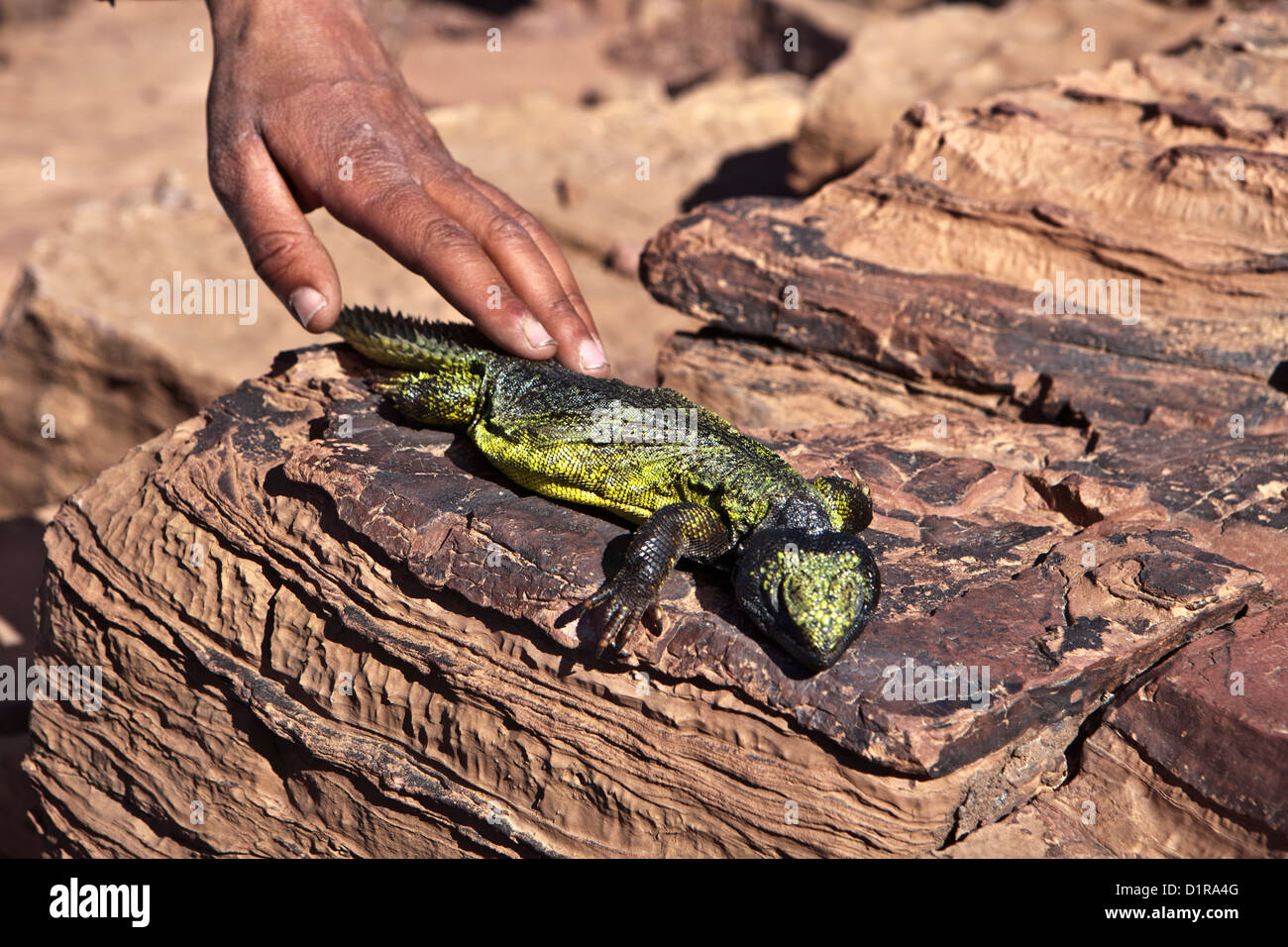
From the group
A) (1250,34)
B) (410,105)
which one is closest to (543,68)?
(1250,34)

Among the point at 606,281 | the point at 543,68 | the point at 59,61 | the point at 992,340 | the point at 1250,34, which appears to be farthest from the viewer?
the point at 543,68

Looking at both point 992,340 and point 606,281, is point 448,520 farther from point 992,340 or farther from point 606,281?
point 606,281

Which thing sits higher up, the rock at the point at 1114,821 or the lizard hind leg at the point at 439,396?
the lizard hind leg at the point at 439,396

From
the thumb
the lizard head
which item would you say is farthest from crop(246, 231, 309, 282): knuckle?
the lizard head

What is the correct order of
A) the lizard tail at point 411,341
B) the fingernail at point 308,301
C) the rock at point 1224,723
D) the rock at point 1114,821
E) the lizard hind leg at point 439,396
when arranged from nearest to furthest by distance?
the rock at point 1224,723 → the rock at point 1114,821 → the fingernail at point 308,301 → the lizard hind leg at point 439,396 → the lizard tail at point 411,341

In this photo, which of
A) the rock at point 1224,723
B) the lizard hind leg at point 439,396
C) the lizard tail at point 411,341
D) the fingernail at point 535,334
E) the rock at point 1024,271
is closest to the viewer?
the rock at point 1224,723

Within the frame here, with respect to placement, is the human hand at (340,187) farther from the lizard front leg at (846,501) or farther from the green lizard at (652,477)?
the lizard front leg at (846,501)

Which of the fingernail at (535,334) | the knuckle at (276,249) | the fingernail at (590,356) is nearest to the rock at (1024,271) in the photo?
the fingernail at (590,356)

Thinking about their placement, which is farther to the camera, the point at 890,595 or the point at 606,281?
the point at 606,281
